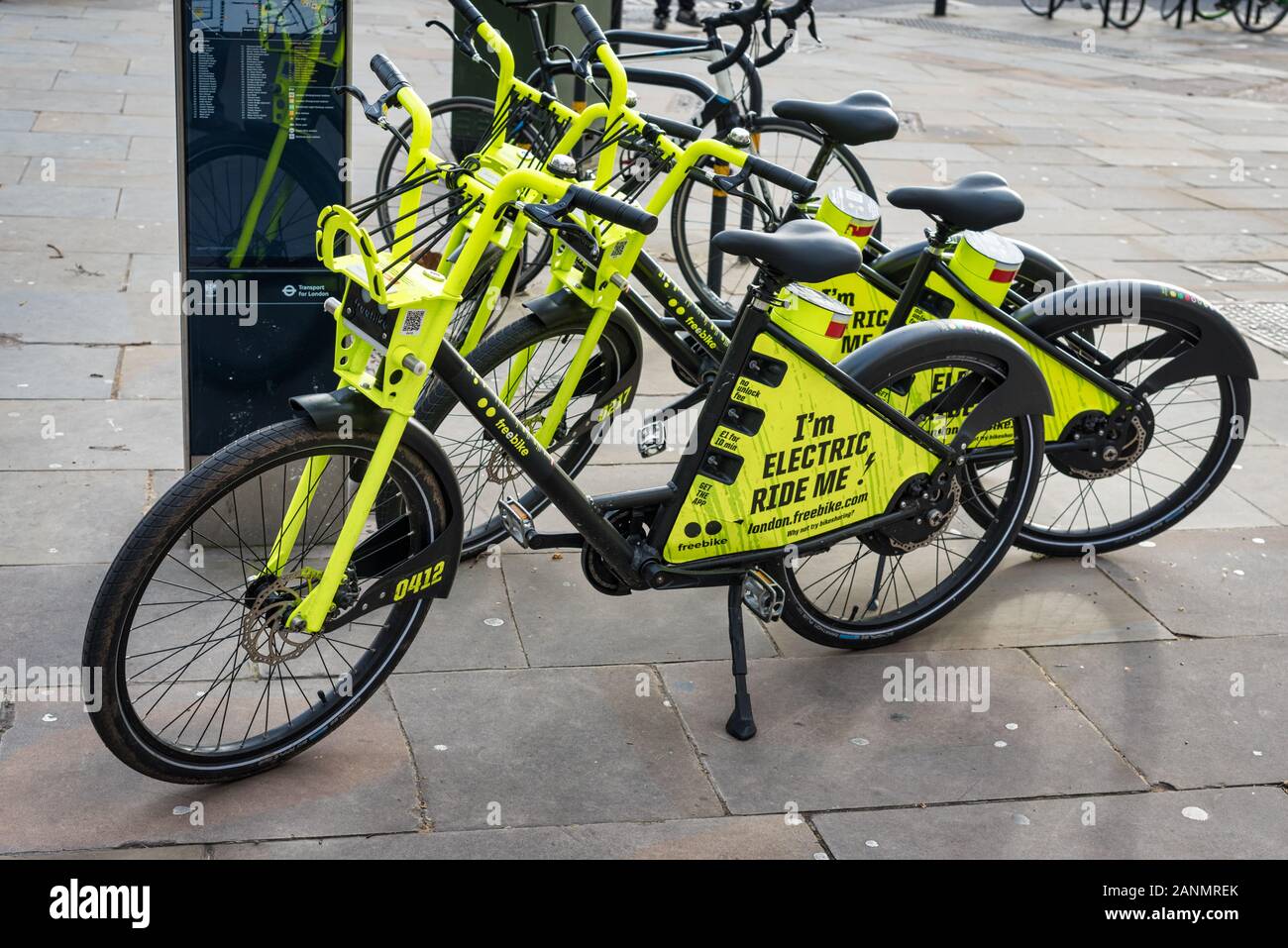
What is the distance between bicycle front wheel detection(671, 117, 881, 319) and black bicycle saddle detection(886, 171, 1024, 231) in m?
1.75

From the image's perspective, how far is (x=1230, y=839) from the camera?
336 cm

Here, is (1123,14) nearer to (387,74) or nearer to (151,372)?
(151,372)

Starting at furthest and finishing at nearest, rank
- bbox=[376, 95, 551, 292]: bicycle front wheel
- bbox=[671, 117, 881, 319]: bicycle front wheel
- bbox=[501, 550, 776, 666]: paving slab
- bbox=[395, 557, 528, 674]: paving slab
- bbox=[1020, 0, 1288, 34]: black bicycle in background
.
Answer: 1. bbox=[1020, 0, 1288, 34]: black bicycle in background
2. bbox=[376, 95, 551, 292]: bicycle front wheel
3. bbox=[671, 117, 881, 319]: bicycle front wheel
4. bbox=[501, 550, 776, 666]: paving slab
5. bbox=[395, 557, 528, 674]: paving slab

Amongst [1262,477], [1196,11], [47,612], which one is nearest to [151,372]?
[47,612]

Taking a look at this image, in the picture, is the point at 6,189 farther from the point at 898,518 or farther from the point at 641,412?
the point at 898,518

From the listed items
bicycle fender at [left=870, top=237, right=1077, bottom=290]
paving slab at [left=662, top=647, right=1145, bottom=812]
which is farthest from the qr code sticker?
bicycle fender at [left=870, top=237, right=1077, bottom=290]

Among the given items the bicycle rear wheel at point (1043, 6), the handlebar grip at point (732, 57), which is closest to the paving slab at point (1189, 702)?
the handlebar grip at point (732, 57)

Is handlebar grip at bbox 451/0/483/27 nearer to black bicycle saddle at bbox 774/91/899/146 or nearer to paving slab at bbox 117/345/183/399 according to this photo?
black bicycle saddle at bbox 774/91/899/146

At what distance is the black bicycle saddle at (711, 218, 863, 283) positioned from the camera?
338cm

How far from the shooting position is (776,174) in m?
3.61

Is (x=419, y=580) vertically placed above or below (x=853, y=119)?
below

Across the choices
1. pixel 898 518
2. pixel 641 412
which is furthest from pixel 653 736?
pixel 641 412

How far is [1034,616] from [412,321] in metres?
2.23

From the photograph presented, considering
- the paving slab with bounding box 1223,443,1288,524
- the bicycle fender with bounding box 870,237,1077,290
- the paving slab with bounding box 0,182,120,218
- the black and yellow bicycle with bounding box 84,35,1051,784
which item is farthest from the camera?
the paving slab with bounding box 0,182,120,218
